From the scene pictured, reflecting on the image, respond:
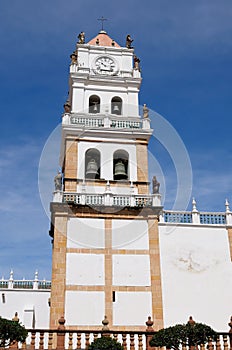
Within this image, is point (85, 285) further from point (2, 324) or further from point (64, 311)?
point (2, 324)

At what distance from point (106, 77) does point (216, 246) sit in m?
12.4

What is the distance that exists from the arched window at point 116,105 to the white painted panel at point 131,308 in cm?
1140

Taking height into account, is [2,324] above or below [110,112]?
Result: below

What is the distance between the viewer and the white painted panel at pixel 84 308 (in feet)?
63.7

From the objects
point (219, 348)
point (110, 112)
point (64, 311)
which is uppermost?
point (110, 112)

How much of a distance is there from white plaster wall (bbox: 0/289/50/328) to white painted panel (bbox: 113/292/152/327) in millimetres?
10338

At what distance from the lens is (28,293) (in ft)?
96.5

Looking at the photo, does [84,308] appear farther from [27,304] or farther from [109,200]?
[27,304]

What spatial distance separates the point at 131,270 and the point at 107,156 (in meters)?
6.67

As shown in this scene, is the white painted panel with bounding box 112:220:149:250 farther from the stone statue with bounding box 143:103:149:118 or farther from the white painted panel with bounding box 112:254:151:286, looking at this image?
the stone statue with bounding box 143:103:149:118

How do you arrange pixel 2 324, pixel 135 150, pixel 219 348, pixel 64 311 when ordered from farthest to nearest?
pixel 135 150, pixel 64 311, pixel 219 348, pixel 2 324

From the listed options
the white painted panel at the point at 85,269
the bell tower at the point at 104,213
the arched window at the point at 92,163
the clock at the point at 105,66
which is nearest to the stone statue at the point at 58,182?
the bell tower at the point at 104,213

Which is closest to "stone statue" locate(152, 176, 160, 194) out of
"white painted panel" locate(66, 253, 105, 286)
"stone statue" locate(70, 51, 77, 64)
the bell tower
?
the bell tower

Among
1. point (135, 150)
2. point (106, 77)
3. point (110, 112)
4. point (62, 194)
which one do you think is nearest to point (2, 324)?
point (62, 194)
